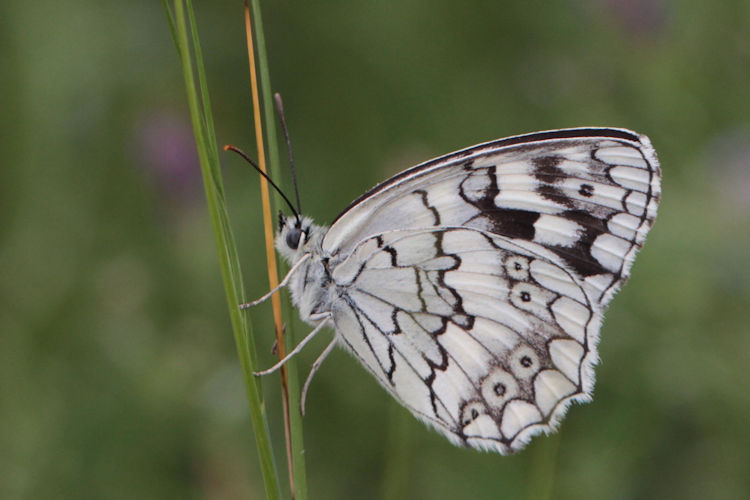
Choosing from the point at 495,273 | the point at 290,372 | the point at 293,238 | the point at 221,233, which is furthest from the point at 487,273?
the point at 221,233

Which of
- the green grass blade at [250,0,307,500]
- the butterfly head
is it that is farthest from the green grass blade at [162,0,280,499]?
the butterfly head

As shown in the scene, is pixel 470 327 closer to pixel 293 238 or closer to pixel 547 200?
pixel 547 200

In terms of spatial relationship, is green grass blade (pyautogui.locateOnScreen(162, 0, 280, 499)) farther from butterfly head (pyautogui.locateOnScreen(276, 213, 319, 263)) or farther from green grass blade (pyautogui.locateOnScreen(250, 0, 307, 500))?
butterfly head (pyautogui.locateOnScreen(276, 213, 319, 263))

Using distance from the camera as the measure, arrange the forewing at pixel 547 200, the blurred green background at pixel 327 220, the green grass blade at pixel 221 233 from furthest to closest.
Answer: the blurred green background at pixel 327 220
the forewing at pixel 547 200
the green grass blade at pixel 221 233

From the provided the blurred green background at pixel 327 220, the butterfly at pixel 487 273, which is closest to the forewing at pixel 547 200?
the butterfly at pixel 487 273

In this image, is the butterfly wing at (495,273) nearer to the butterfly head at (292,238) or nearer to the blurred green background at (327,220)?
the butterfly head at (292,238)

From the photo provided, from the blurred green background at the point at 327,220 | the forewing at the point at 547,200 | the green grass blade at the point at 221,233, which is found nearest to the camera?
the green grass blade at the point at 221,233

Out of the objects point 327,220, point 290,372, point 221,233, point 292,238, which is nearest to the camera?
point 221,233

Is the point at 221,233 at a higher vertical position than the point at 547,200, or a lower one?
higher
